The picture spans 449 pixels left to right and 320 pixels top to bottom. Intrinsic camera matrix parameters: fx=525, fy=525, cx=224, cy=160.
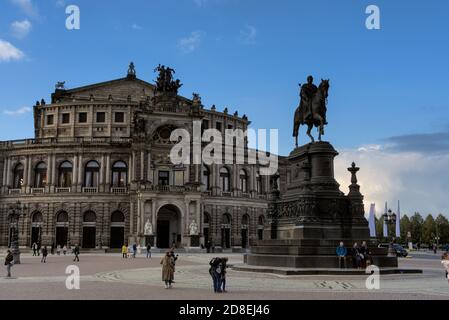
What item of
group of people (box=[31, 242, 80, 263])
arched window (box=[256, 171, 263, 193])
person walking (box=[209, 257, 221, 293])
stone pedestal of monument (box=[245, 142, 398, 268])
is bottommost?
group of people (box=[31, 242, 80, 263])

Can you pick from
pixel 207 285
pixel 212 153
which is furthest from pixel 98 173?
pixel 207 285

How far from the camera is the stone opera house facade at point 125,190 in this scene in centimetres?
6694

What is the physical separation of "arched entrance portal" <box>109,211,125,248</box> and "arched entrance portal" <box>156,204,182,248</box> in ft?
15.7

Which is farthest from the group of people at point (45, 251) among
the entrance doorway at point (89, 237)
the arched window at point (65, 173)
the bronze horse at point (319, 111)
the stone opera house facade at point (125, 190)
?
the bronze horse at point (319, 111)

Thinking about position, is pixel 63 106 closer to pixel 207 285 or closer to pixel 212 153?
pixel 212 153

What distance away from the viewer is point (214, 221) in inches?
2837

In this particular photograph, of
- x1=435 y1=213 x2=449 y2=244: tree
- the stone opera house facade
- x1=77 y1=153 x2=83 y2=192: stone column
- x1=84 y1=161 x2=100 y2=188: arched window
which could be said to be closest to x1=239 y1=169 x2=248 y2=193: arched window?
the stone opera house facade

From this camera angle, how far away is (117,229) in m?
70.2

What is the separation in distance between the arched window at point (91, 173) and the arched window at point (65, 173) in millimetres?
2284

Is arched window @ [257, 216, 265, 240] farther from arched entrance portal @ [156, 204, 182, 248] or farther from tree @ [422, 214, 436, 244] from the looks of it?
tree @ [422, 214, 436, 244]

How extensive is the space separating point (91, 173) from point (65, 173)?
144 inches

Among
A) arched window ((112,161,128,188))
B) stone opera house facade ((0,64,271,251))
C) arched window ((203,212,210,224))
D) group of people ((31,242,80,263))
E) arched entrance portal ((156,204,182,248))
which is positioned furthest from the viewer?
arched window ((203,212,210,224))

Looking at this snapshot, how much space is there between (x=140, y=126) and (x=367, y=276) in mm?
49891

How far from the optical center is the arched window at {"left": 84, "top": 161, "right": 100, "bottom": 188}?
71.8 metres
